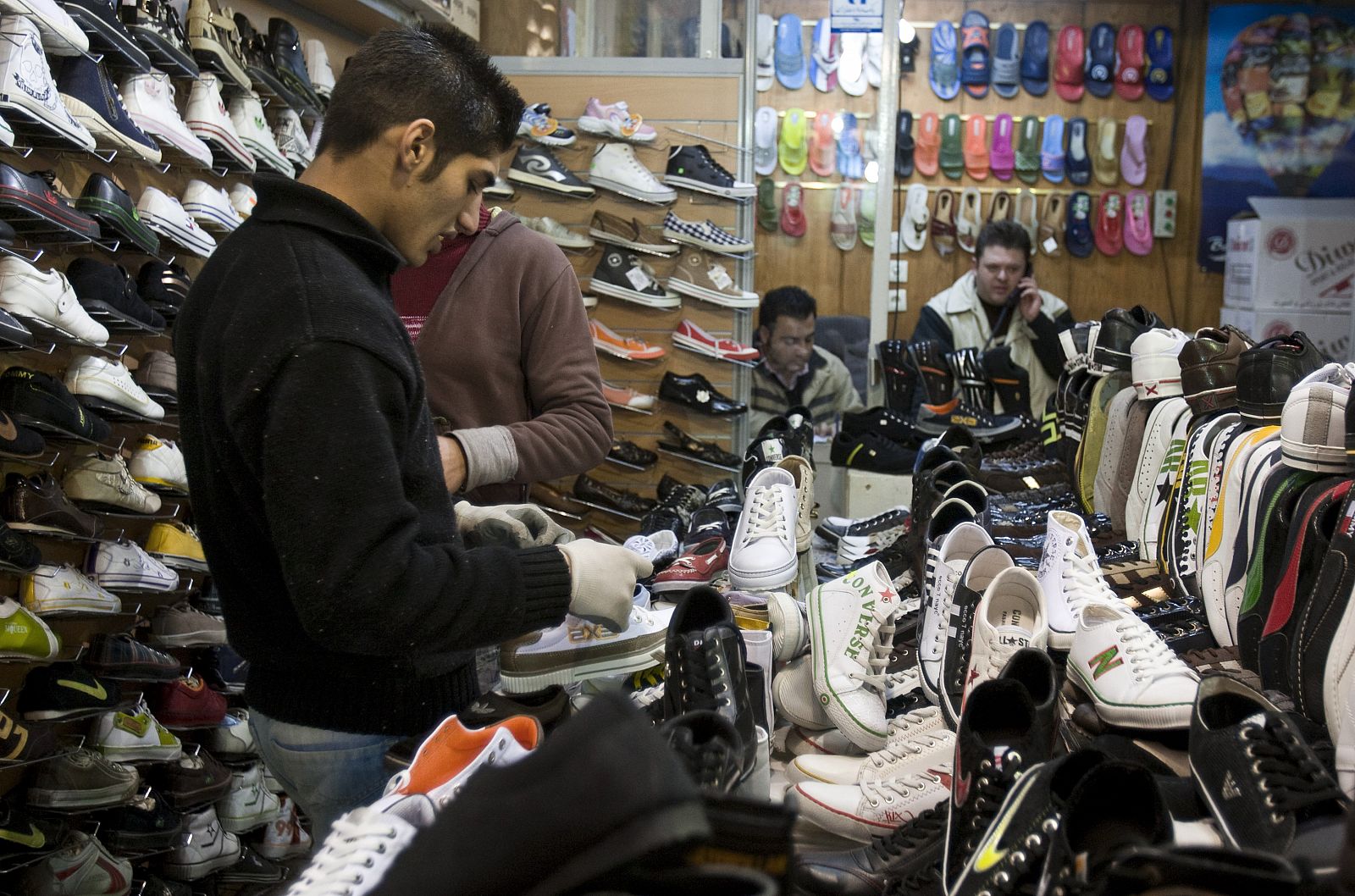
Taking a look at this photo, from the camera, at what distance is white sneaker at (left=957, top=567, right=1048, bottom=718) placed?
131cm

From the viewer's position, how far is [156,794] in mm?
3305

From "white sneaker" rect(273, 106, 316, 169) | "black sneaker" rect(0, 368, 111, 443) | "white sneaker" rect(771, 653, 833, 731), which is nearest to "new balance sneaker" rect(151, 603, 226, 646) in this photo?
"black sneaker" rect(0, 368, 111, 443)

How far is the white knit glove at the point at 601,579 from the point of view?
1.39 m

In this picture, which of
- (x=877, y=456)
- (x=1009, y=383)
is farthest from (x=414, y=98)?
(x=1009, y=383)

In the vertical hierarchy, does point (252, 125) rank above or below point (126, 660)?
above

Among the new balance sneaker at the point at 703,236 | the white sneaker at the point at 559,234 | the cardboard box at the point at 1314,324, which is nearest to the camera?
the white sneaker at the point at 559,234

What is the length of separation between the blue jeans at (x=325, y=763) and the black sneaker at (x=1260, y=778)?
94 cm

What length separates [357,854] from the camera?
88 cm

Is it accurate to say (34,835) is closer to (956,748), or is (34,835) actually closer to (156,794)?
(156,794)

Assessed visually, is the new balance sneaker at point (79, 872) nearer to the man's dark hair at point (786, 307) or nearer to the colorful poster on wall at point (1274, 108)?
the man's dark hair at point (786, 307)

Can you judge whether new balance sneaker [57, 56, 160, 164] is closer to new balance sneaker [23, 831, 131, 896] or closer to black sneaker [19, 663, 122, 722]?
black sneaker [19, 663, 122, 722]

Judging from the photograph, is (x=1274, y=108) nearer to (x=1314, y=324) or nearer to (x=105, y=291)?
(x=1314, y=324)

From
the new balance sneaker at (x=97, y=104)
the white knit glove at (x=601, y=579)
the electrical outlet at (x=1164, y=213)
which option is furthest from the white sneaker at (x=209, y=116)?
the electrical outlet at (x=1164, y=213)

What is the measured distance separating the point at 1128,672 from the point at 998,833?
479 millimetres
